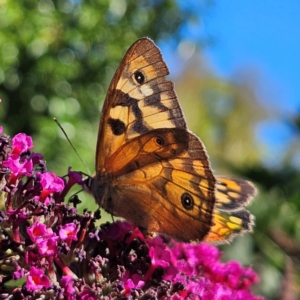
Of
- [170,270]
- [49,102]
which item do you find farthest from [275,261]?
[49,102]

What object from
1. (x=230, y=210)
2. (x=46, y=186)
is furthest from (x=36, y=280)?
(x=230, y=210)

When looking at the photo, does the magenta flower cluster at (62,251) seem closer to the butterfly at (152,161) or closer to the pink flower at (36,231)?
the pink flower at (36,231)

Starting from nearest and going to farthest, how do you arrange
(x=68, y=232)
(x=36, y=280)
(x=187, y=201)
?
1. (x=36, y=280)
2. (x=68, y=232)
3. (x=187, y=201)

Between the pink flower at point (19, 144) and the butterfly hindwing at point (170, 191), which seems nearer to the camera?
the pink flower at point (19, 144)

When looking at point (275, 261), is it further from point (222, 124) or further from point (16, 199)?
point (222, 124)

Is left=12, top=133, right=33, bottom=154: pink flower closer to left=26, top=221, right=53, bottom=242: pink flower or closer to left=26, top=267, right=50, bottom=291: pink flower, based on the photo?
left=26, top=221, right=53, bottom=242: pink flower

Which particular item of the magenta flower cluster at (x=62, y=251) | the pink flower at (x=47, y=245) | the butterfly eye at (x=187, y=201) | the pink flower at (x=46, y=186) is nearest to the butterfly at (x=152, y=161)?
the butterfly eye at (x=187, y=201)

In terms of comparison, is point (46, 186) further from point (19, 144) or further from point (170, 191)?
point (170, 191)

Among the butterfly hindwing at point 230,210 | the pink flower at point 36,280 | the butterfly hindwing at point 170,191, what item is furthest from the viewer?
the butterfly hindwing at point 230,210
